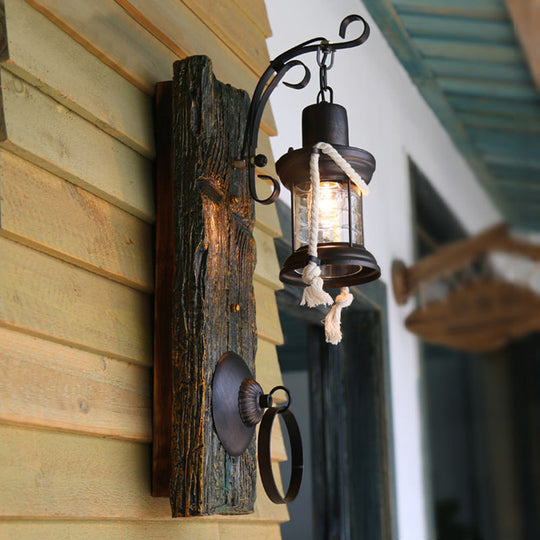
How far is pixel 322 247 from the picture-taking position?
0.94 meters

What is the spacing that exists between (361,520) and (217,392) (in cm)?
110

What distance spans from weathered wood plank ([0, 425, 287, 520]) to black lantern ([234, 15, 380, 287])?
1.05ft

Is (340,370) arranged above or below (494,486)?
above

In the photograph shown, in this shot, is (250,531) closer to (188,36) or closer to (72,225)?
(72,225)

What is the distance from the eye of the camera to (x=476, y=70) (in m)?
2.54

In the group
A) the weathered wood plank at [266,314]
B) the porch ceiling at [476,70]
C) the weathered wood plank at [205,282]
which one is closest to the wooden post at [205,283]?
the weathered wood plank at [205,282]

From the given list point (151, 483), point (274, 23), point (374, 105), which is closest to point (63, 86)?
point (151, 483)

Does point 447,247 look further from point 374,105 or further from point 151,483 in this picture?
point 151,483

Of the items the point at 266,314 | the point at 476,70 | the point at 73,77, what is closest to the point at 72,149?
the point at 73,77

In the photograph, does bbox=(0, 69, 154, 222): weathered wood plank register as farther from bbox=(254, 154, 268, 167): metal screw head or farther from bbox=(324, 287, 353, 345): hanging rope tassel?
bbox=(324, 287, 353, 345): hanging rope tassel

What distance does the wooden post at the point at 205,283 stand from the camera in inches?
33.5

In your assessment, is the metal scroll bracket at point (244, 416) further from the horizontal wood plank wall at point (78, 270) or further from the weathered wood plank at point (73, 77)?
the weathered wood plank at point (73, 77)

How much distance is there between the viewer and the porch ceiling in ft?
6.89

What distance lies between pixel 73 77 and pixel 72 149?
3.3 inches
